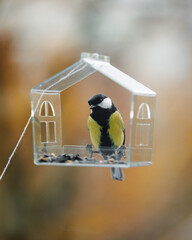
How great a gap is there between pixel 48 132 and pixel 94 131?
1.02 feet

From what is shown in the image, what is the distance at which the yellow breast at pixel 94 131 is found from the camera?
6.97 feet

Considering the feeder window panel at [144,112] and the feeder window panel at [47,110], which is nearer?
the feeder window panel at [144,112]

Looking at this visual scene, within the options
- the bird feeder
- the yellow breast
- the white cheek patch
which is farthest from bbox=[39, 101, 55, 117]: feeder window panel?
the white cheek patch

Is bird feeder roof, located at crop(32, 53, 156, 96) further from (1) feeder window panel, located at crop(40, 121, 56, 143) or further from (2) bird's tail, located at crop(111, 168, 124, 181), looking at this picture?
(2) bird's tail, located at crop(111, 168, 124, 181)

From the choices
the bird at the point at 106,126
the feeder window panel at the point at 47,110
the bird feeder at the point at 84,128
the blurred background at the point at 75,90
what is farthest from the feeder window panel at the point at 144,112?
the blurred background at the point at 75,90

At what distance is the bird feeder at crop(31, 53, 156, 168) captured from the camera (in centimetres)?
182

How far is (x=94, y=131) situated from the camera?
2150 mm

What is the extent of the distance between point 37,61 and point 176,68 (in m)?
1.56

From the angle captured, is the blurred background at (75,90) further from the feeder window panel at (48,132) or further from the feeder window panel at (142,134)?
the feeder window panel at (142,134)

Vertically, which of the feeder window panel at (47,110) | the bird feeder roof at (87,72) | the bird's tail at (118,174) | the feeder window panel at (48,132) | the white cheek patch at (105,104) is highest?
the bird feeder roof at (87,72)

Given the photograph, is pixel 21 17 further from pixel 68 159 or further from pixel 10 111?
pixel 68 159

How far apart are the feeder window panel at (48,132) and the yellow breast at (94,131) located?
25cm

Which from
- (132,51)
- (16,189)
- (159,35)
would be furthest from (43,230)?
(159,35)

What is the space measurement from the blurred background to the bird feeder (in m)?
1.47
